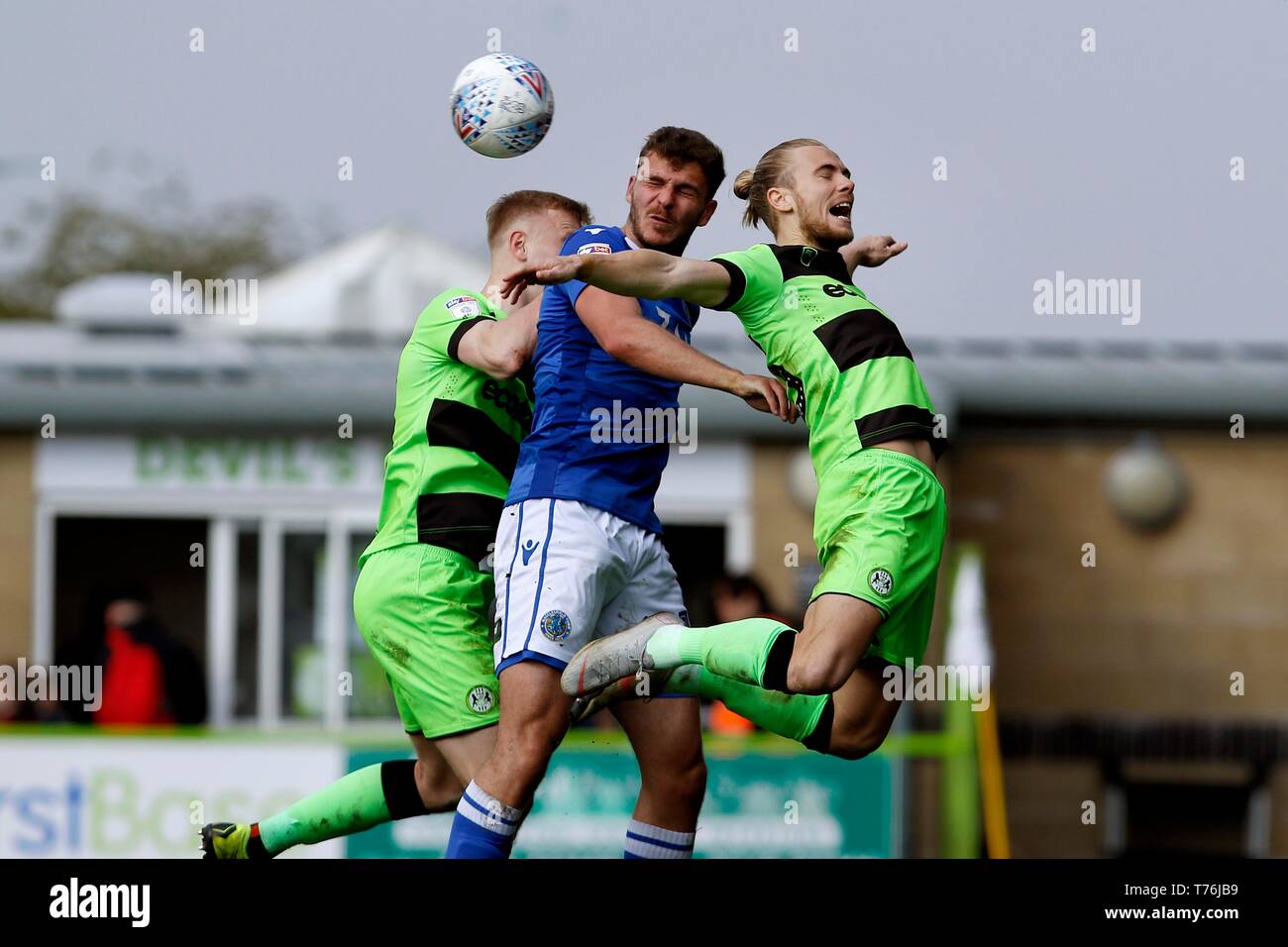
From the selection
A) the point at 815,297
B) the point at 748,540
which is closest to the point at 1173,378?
the point at 748,540

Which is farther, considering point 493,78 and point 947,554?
point 947,554

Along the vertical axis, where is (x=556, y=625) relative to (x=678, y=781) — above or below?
above

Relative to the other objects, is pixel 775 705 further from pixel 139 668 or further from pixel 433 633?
pixel 139 668

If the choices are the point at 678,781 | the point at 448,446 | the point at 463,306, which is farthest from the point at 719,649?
the point at 463,306

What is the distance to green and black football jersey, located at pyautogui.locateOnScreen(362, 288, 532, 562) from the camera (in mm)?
6281

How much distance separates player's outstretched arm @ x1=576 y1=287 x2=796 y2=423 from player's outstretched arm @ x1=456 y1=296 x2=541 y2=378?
0.23 m

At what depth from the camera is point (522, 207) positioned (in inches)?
253

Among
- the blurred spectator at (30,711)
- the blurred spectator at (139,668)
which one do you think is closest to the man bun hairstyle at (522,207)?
the blurred spectator at (139,668)

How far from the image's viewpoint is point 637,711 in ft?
20.2

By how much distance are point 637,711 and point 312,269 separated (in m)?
11.9

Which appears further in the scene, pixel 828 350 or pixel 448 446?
pixel 448 446

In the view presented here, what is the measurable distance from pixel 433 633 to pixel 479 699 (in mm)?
253
